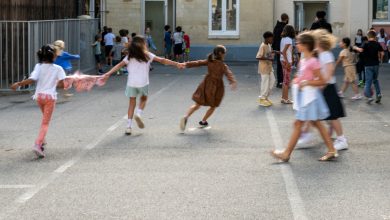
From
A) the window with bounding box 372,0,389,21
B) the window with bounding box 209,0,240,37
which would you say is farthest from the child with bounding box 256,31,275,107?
the window with bounding box 372,0,389,21

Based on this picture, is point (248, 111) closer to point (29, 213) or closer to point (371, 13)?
point (29, 213)

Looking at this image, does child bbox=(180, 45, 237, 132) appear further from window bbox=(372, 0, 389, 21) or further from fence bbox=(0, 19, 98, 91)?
window bbox=(372, 0, 389, 21)

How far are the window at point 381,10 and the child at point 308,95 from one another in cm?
2427

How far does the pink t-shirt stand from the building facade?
23537 millimetres

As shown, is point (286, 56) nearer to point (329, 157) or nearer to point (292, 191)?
point (329, 157)

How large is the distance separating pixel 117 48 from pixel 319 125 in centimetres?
1796

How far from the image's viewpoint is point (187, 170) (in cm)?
949

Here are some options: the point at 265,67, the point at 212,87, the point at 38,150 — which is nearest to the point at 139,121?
the point at 212,87

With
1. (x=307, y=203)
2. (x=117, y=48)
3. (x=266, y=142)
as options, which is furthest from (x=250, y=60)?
(x=307, y=203)

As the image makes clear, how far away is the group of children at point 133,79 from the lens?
10742mm

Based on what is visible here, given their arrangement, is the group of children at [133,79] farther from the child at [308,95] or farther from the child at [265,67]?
the child at [265,67]

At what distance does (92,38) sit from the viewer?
88.3 ft

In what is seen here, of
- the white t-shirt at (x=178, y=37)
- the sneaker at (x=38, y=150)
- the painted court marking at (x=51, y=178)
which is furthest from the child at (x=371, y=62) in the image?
the white t-shirt at (x=178, y=37)

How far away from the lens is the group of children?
10742 millimetres
